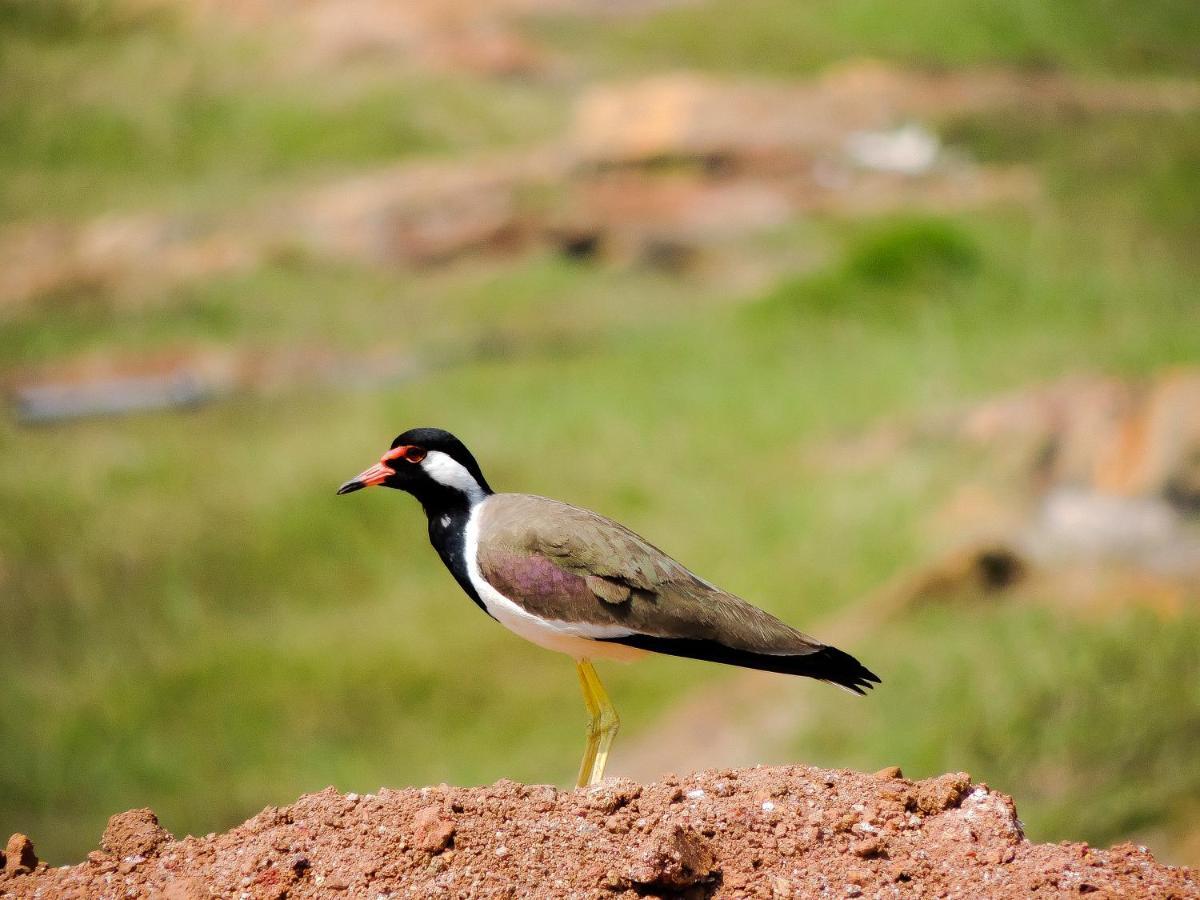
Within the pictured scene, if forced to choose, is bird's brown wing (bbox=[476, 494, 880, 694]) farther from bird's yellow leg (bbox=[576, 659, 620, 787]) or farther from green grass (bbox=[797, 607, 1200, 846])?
green grass (bbox=[797, 607, 1200, 846])

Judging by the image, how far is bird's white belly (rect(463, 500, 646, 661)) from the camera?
5293 mm

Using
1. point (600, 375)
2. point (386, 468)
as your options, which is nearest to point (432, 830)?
point (386, 468)

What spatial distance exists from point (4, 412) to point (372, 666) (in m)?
6.28

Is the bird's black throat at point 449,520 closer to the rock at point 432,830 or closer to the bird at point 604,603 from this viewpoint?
the bird at point 604,603

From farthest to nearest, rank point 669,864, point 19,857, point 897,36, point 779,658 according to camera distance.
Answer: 1. point 897,36
2. point 779,658
3. point 19,857
4. point 669,864

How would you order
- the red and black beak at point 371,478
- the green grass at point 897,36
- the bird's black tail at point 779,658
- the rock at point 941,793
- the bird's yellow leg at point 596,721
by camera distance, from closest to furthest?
the rock at point 941,793
the bird's black tail at point 779,658
the bird's yellow leg at point 596,721
the red and black beak at point 371,478
the green grass at point 897,36

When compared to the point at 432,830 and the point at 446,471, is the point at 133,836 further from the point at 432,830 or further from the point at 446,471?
the point at 446,471

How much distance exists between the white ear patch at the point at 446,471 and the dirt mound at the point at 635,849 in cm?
137

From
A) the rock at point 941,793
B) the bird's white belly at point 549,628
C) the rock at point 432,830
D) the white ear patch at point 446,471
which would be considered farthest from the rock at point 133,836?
the rock at point 941,793

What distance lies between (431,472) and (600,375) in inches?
460

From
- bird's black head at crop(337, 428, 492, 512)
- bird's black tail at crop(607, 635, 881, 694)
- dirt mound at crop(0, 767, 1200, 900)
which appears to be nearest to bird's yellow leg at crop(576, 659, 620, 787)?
bird's black tail at crop(607, 635, 881, 694)

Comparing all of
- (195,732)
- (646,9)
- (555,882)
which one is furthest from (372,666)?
(646,9)

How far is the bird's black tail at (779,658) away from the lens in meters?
5.20

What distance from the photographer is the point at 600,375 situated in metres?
17.3
